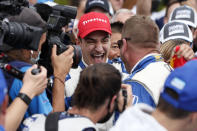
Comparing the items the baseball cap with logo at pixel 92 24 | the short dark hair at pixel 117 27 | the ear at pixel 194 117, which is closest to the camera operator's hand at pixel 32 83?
the ear at pixel 194 117

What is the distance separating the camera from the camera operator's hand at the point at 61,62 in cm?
351

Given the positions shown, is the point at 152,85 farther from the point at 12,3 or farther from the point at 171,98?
the point at 12,3

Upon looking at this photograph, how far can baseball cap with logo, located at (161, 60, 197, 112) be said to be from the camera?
7.68ft

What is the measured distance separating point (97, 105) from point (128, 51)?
1.30 m

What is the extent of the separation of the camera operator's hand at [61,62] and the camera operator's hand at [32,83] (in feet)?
1.97

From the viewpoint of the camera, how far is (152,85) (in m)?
3.48

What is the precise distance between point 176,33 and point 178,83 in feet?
8.92

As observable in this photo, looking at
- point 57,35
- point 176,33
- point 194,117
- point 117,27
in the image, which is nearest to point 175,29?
point 176,33

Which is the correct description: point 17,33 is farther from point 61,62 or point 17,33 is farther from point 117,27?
point 117,27

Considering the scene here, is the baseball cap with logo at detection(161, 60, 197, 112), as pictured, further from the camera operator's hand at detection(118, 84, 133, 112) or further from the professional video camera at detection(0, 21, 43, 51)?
the professional video camera at detection(0, 21, 43, 51)

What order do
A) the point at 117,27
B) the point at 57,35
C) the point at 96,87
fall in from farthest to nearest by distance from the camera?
1. the point at 117,27
2. the point at 57,35
3. the point at 96,87

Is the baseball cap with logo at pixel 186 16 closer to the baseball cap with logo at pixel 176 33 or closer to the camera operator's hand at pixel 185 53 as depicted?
the baseball cap with logo at pixel 176 33

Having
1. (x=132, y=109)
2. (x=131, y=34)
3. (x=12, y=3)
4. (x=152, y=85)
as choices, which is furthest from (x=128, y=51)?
(x=132, y=109)

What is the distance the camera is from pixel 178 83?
7.82ft
